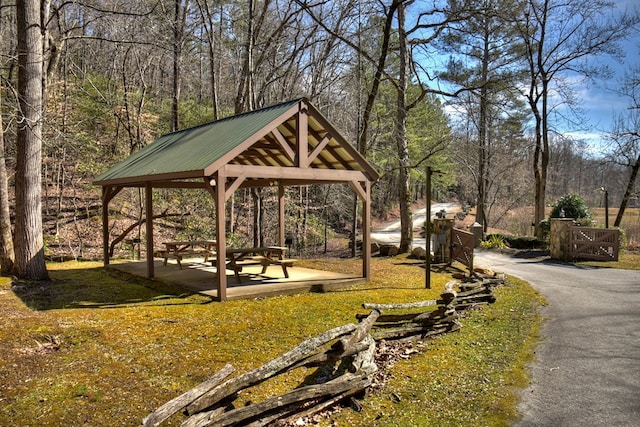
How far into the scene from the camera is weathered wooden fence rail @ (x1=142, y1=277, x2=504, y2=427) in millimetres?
3797

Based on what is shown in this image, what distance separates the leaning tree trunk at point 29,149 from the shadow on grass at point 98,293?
1.73 feet

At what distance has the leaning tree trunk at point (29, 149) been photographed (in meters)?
9.08

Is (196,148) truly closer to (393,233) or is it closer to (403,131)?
(403,131)

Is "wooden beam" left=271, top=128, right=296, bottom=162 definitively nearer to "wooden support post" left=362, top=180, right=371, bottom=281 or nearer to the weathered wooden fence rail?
"wooden support post" left=362, top=180, right=371, bottom=281

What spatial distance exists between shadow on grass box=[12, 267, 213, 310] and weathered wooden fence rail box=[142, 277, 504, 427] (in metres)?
3.77

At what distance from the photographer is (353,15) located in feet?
56.9

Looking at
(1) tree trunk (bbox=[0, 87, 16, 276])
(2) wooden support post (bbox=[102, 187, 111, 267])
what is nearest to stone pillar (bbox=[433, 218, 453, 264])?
(2) wooden support post (bbox=[102, 187, 111, 267])

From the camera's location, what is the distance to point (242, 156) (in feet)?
42.8

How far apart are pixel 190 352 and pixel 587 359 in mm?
5170

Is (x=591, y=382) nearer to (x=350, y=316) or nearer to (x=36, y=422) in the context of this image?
(x=350, y=316)

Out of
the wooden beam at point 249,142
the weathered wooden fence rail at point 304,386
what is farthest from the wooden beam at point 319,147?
the weathered wooden fence rail at point 304,386

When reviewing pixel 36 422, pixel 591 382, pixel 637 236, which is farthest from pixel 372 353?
pixel 637 236

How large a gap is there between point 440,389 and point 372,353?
89cm

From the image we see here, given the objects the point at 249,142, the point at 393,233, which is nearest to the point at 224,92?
the point at 393,233
